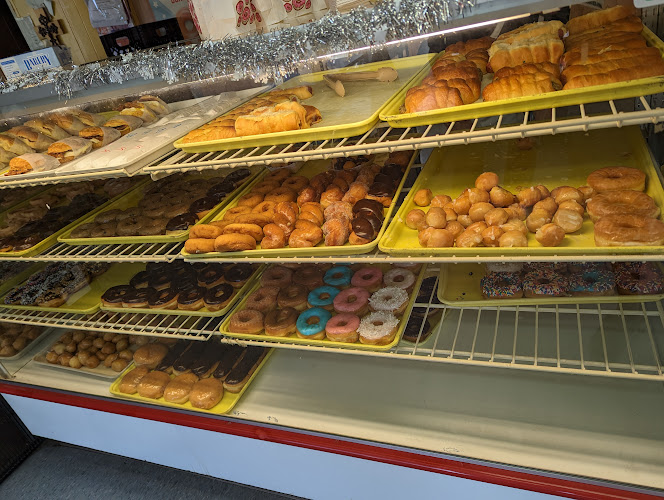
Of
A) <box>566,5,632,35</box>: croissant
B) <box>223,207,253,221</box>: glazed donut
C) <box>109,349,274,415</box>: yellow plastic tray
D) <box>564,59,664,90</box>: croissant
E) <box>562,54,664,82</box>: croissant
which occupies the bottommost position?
<box>109,349,274,415</box>: yellow plastic tray

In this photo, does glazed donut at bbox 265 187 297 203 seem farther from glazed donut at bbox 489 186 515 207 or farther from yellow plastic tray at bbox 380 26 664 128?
glazed donut at bbox 489 186 515 207

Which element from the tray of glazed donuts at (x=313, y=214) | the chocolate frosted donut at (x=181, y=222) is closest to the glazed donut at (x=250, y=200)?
the tray of glazed donuts at (x=313, y=214)

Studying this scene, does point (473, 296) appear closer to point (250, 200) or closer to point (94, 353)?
point (250, 200)

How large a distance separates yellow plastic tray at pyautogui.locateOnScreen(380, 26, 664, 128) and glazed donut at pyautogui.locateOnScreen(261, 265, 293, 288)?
129 cm

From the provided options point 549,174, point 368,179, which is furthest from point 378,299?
point 549,174

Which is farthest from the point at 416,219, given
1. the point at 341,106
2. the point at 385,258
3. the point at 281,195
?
the point at 281,195

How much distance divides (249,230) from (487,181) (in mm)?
1079

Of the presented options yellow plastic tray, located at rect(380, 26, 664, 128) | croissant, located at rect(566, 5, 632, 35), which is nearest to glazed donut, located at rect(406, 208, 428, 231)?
yellow plastic tray, located at rect(380, 26, 664, 128)

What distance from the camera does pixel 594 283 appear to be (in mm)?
2123

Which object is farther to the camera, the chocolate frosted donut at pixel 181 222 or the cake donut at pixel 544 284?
the chocolate frosted donut at pixel 181 222

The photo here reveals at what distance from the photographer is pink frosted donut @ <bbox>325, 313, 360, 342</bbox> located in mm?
2316

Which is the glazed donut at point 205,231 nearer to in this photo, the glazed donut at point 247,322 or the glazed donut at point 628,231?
the glazed donut at point 247,322

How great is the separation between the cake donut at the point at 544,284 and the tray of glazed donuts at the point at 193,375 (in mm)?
1562

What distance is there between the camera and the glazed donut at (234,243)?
2178mm
